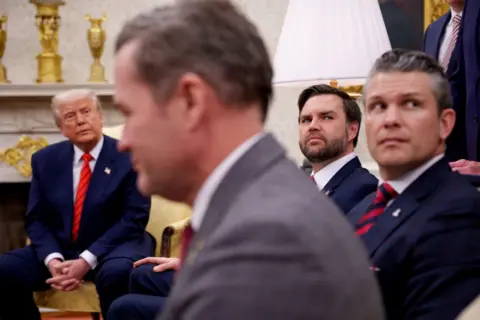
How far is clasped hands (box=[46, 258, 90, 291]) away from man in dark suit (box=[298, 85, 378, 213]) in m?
1.24

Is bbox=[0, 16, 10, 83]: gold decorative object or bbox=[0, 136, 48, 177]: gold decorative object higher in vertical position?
bbox=[0, 16, 10, 83]: gold decorative object

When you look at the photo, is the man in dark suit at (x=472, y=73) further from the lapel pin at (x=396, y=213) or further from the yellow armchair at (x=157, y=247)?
the yellow armchair at (x=157, y=247)

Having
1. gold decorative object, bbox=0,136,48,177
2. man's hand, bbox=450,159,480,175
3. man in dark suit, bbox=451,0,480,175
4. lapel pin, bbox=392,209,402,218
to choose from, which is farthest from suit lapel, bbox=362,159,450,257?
gold decorative object, bbox=0,136,48,177

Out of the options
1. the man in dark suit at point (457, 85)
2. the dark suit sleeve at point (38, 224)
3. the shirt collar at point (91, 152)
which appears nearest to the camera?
the man in dark suit at point (457, 85)

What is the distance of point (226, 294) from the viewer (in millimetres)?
892

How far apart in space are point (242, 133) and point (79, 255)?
135 inches

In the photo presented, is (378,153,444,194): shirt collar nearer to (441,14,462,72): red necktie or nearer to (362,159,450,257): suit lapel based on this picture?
(362,159,450,257): suit lapel

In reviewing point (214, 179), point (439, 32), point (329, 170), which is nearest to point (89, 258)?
point (329, 170)

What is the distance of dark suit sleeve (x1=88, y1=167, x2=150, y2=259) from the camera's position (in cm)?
430

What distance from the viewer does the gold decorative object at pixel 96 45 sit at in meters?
5.97

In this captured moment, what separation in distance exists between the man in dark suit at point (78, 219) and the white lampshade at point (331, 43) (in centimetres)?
121

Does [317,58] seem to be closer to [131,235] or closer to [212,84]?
[131,235]

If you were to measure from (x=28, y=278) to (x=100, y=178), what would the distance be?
0.58 meters

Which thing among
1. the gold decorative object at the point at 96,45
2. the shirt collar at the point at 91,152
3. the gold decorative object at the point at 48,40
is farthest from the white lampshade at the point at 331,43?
the gold decorative object at the point at 48,40
